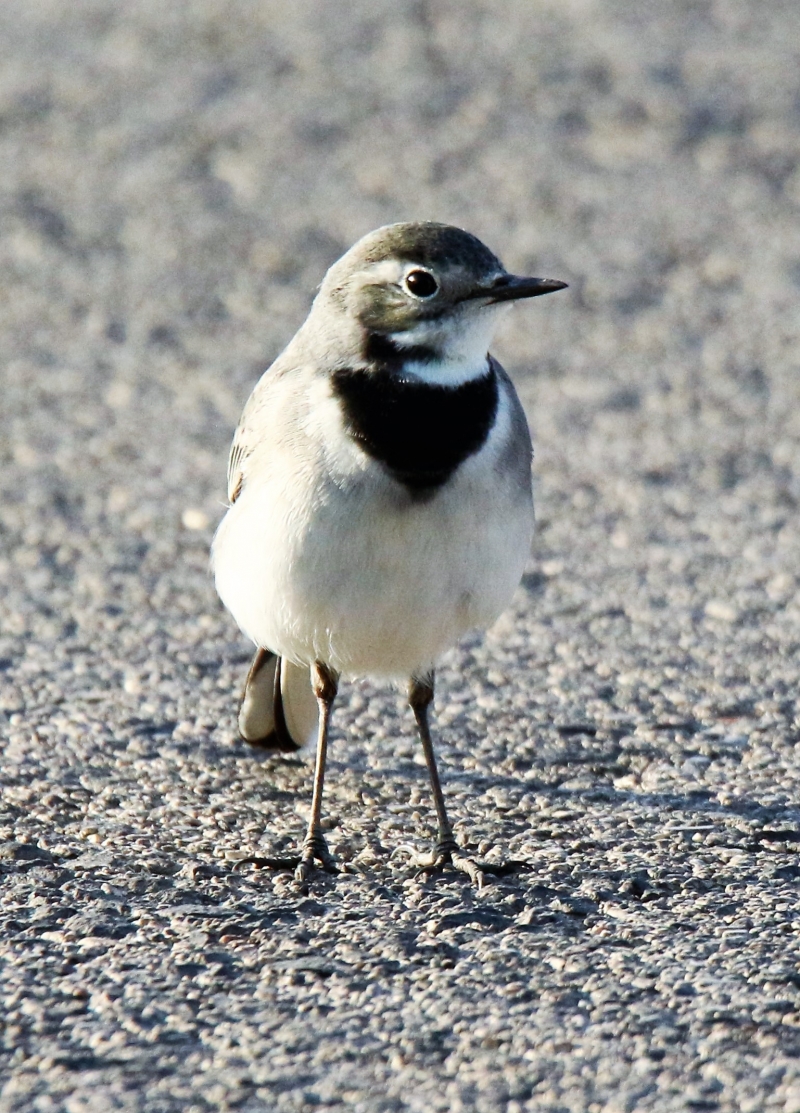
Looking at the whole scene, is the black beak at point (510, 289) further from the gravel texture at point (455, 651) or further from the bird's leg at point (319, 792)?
the gravel texture at point (455, 651)

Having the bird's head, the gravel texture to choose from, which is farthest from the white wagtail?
the gravel texture

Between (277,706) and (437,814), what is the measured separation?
884 millimetres

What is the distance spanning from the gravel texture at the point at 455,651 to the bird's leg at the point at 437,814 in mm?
100

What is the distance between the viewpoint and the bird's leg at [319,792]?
5.29 metres

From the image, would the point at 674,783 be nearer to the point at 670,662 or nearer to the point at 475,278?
the point at 670,662

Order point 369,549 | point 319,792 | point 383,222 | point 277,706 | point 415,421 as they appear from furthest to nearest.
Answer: point 383,222 → point 277,706 → point 319,792 → point 415,421 → point 369,549

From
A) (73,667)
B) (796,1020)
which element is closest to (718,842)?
(796,1020)

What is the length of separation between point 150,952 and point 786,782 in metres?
2.41

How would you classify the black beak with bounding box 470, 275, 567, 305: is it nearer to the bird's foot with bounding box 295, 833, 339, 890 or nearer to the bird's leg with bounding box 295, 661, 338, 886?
the bird's leg with bounding box 295, 661, 338, 886

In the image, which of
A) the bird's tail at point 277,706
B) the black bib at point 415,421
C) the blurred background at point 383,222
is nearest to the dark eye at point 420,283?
the black bib at point 415,421

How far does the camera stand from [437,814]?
5.52 metres

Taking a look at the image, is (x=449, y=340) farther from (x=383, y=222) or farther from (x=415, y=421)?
(x=383, y=222)

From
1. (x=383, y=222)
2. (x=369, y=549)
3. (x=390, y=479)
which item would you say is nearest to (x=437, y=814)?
(x=369, y=549)

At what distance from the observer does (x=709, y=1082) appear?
13.4 feet
